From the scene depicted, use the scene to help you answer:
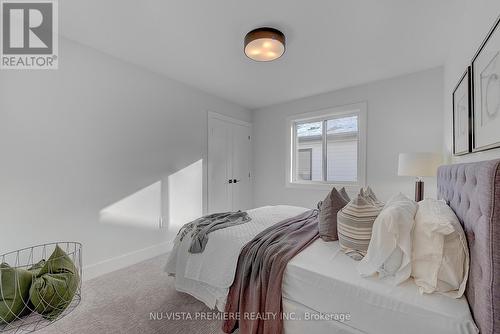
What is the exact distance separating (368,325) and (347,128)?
9.99ft

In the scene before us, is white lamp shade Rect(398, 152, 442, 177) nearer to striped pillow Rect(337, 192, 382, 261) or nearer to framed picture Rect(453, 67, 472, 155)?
framed picture Rect(453, 67, 472, 155)

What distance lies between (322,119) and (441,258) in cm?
307

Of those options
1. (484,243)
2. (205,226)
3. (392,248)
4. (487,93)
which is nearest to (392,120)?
(487,93)

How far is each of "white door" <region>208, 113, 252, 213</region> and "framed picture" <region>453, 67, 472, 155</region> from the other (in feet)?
10.1

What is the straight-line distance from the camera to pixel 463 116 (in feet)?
5.47

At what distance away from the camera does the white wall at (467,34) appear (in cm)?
127

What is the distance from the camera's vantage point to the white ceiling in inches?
68.9

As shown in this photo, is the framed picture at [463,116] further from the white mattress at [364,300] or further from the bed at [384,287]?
the white mattress at [364,300]

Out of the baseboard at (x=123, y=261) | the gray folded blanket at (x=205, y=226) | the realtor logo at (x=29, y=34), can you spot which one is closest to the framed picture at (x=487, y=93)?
the gray folded blanket at (x=205, y=226)

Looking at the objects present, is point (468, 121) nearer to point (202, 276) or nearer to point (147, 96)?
point (202, 276)

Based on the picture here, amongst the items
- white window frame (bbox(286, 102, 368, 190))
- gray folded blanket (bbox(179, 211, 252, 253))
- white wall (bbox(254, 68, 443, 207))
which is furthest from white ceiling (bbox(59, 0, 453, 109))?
gray folded blanket (bbox(179, 211, 252, 253))

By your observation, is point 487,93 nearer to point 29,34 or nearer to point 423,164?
point 423,164

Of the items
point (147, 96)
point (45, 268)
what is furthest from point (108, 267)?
point (147, 96)

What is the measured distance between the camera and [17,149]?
1884 mm
